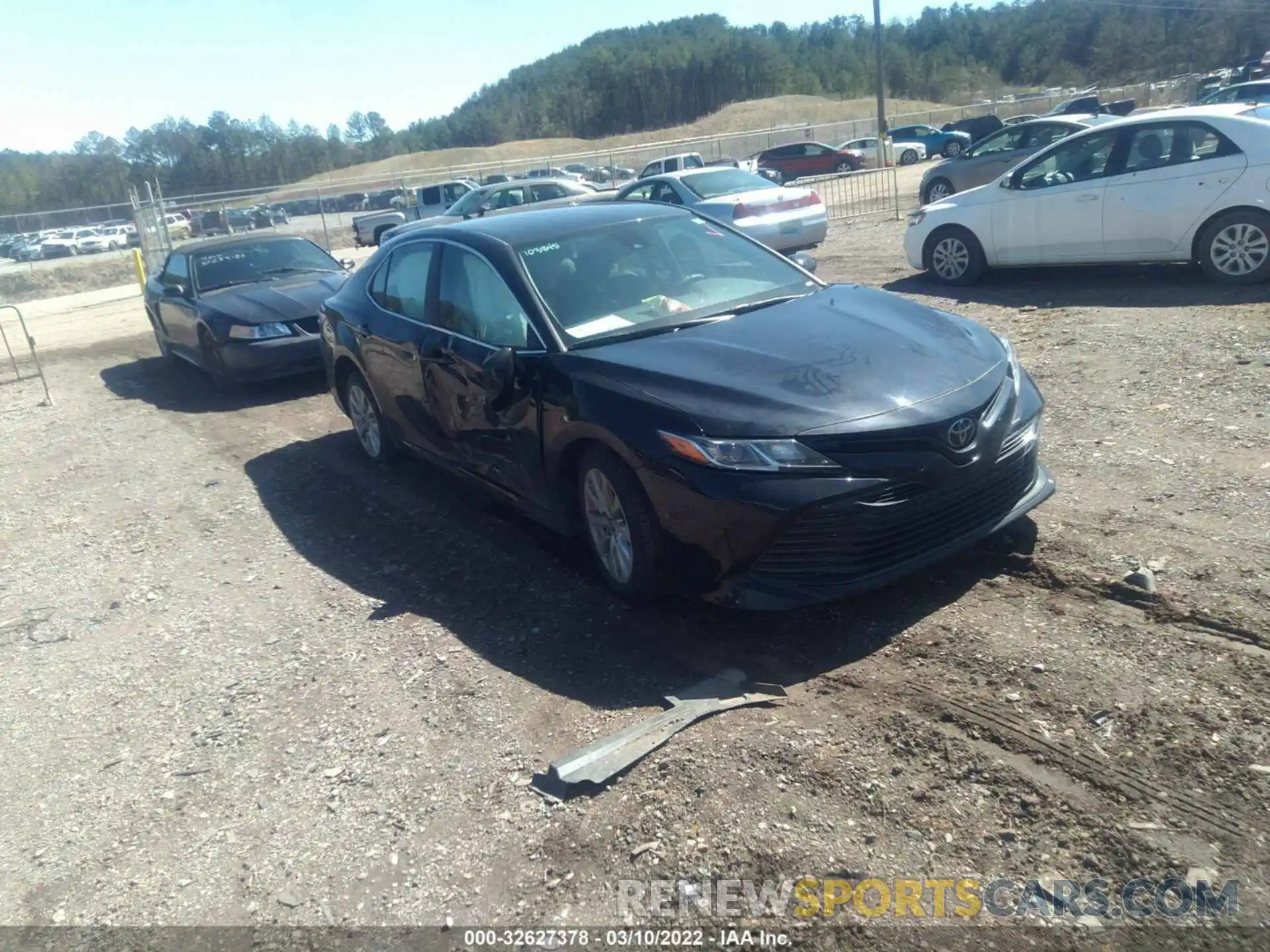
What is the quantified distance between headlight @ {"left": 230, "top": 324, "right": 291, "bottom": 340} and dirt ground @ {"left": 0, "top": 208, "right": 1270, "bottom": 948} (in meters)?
4.08

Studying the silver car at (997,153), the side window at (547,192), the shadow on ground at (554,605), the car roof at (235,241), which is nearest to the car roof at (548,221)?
the shadow on ground at (554,605)

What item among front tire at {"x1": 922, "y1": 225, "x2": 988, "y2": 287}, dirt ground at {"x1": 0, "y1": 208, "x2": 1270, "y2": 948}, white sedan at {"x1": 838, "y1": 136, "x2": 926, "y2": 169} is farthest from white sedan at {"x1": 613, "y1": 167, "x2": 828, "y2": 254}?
white sedan at {"x1": 838, "y1": 136, "x2": 926, "y2": 169}

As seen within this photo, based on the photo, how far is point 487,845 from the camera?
3.32 m

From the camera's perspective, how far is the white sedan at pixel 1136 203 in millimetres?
9281

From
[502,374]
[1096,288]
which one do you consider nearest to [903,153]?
[1096,288]

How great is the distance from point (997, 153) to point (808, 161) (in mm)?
24734

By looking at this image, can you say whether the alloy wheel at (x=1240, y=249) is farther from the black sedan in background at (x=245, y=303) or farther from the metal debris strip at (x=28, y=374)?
the metal debris strip at (x=28, y=374)

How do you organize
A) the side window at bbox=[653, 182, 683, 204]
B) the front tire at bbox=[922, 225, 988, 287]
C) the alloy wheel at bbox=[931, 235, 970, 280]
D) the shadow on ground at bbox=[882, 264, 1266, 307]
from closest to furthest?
the shadow on ground at bbox=[882, 264, 1266, 307] < the front tire at bbox=[922, 225, 988, 287] < the alloy wheel at bbox=[931, 235, 970, 280] < the side window at bbox=[653, 182, 683, 204]

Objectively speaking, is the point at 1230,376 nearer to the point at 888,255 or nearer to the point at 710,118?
the point at 888,255

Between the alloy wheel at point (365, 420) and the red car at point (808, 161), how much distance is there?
36.3 m

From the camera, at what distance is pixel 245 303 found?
11.0 m

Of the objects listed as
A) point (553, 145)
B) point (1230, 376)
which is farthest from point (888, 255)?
point (553, 145)

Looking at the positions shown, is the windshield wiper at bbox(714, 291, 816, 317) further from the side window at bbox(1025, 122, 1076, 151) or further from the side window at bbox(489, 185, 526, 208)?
the side window at bbox(489, 185, 526, 208)

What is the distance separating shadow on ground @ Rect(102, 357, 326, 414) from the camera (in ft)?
36.1
